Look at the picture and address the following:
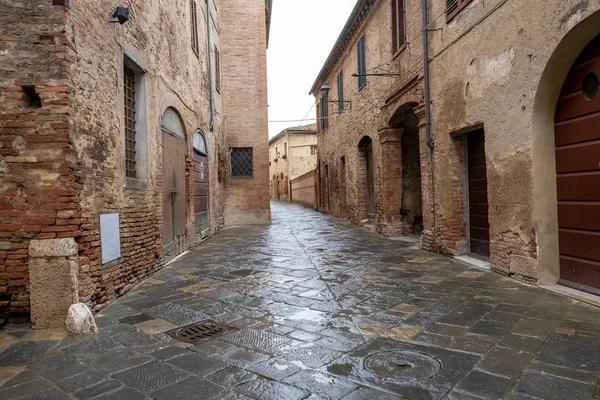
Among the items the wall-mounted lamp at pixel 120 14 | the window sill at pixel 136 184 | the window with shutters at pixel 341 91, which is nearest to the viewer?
the wall-mounted lamp at pixel 120 14

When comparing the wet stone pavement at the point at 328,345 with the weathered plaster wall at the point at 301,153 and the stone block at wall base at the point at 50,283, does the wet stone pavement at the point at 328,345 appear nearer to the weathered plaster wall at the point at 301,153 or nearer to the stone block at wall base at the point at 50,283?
the stone block at wall base at the point at 50,283

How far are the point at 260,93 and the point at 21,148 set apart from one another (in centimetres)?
1184

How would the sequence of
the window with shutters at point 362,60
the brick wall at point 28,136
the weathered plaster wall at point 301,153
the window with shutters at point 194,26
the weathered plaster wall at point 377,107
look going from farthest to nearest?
1. the weathered plaster wall at point 301,153
2. the window with shutters at point 362,60
3. the window with shutters at point 194,26
4. the weathered plaster wall at point 377,107
5. the brick wall at point 28,136

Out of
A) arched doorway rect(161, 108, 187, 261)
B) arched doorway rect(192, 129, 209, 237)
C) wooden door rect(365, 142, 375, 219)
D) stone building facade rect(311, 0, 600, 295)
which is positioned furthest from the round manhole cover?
wooden door rect(365, 142, 375, 219)

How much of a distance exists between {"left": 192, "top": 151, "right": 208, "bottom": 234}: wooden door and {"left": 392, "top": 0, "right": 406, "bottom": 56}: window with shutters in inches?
221

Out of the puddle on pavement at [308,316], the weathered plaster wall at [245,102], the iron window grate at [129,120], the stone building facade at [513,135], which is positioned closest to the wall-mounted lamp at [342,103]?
the weathered plaster wall at [245,102]

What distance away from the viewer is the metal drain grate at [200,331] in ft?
10.8

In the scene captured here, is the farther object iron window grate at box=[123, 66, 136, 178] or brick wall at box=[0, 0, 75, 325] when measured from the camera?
iron window grate at box=[123, 66, 136, 178]

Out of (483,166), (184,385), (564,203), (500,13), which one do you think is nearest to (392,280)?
(564,203)

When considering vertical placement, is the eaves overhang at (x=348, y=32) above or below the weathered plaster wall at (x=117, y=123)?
above

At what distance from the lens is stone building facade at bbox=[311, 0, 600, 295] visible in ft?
14.1

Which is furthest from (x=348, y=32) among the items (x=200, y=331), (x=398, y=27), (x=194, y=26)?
(x=200, y=331)

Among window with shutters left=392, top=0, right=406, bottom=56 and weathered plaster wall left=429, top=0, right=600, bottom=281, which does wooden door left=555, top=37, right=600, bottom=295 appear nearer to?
weathered plaster wall left=429, top=0, right=600, bottom=281

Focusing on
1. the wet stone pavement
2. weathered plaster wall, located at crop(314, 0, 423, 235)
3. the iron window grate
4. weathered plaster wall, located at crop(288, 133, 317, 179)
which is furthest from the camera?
weathered plaster wall, located at crop(288, 133, 317, 179)
